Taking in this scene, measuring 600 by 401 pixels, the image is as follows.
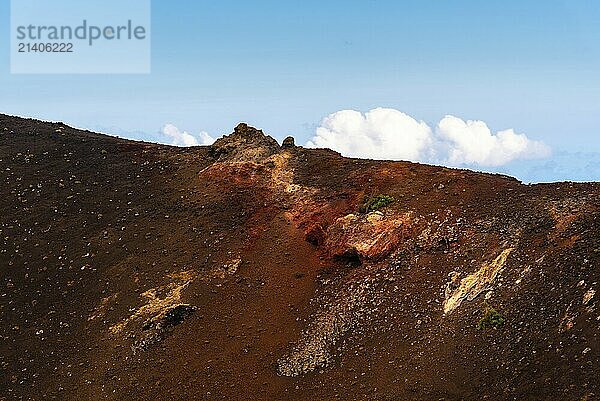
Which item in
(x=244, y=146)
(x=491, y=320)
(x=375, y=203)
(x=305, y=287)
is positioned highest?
(x=244, y=146)

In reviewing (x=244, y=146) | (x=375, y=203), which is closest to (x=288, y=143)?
(x=244, y=146)

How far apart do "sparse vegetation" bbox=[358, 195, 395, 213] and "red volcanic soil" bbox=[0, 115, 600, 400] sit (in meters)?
0.24

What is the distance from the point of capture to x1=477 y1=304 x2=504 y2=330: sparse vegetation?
18.9 metres

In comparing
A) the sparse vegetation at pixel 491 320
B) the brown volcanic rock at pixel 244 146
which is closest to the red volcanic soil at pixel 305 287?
the sparse vegetation at pixel 491 320

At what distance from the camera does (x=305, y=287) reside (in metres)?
25.0

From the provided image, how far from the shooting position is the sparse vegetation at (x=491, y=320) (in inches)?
746

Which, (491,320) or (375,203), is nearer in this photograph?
(491,320)

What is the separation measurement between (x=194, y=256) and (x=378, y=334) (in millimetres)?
11002

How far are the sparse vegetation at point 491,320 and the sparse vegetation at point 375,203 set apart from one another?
8.39 m

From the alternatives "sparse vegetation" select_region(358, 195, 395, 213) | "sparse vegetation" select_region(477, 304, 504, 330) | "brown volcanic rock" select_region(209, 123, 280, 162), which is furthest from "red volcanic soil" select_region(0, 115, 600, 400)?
"brown volcanic rock" select_region(209, 123, 280, 162)

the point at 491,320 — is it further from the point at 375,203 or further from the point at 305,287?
the point at 375,203

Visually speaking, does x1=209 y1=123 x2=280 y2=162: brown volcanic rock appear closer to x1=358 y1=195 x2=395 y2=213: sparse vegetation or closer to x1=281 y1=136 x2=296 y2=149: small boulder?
x1=281 y1=136 x2=296 y2=149: small boulder

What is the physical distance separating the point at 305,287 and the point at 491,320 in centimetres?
860

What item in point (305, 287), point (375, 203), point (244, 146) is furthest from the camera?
point (244, 146)
